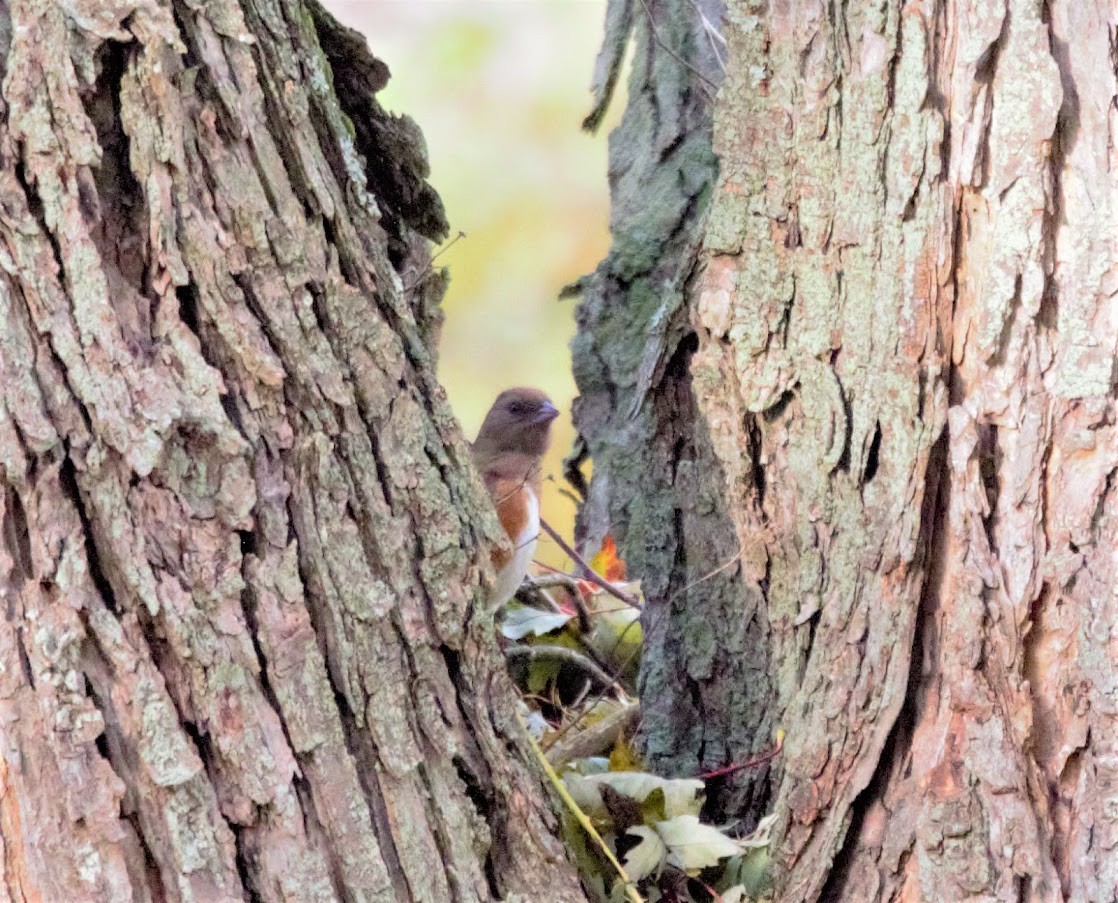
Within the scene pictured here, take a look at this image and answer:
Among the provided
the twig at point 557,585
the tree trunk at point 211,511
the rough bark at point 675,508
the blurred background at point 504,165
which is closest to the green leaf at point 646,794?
the rough bark at point 675,508

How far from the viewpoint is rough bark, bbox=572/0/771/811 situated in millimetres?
2143

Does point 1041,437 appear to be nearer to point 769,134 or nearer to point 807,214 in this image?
point 807,214

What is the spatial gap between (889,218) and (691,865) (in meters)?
0.92

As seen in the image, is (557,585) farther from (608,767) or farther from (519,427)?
(608,767)

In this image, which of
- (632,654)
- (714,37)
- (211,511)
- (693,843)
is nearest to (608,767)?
(693,843)

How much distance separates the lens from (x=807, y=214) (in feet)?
5.70

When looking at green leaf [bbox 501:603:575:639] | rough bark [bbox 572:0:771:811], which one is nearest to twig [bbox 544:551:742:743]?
rough bark [bbox 572:0:771:811]

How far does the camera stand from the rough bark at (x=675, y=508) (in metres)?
2.14

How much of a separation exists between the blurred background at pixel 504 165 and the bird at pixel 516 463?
46.5 inches

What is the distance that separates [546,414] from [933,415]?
1.83 m

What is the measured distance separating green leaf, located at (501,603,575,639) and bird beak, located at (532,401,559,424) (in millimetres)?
503

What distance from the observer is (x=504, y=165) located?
5039 millimetres

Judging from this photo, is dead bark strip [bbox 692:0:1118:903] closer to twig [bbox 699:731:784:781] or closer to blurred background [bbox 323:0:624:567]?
twig [bbox 699:731:784:781]

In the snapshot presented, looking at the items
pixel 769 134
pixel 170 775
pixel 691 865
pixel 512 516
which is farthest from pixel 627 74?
pixel 170 775
